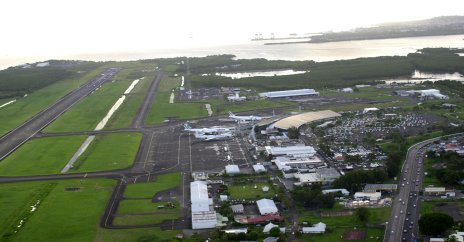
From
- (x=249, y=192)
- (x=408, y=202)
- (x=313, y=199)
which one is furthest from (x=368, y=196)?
(x=249, y=192)

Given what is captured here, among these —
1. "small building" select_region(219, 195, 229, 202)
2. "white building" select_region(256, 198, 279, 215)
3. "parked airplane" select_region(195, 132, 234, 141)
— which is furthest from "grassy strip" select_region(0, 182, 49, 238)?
"parked airplane" select_region(195, 132, 234, 141)

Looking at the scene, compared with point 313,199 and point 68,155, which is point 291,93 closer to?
point 68,155

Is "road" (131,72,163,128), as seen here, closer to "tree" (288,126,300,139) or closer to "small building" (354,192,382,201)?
"tree" (288,126,300,139)

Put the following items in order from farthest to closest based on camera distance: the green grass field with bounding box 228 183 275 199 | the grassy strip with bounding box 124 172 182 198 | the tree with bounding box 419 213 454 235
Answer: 1. the grassy strip with bounding box 124 172 182 198
2. the green grass field with bounding box 228 183 275 199
3. the tree with bounding box 419 213 454 235

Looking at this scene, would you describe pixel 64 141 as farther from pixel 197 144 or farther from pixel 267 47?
pixel 267 47

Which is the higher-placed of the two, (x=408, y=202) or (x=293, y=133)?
(x=293, y=133)

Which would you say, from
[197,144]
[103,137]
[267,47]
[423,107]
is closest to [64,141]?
[103,137]
